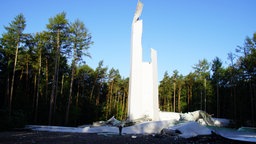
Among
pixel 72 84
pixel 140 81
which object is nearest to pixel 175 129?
pixel 140 81

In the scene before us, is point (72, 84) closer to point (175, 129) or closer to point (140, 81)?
point (140, 81)

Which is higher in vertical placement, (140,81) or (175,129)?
(140,81)

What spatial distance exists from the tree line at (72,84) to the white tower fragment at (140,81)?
6307 millimetres

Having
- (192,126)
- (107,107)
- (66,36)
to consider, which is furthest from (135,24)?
(107,107)

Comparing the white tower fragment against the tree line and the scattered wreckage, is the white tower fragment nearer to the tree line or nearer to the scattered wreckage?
the scattered wreckage

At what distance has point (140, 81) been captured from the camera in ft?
57.8

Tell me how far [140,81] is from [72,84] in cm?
1058

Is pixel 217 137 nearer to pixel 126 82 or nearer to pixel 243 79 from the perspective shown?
pixel 243 79

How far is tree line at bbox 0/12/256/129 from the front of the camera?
69.7ft

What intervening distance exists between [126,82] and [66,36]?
1645 cm

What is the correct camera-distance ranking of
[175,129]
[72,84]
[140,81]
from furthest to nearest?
[72,84] → [140,81] → [175,129]

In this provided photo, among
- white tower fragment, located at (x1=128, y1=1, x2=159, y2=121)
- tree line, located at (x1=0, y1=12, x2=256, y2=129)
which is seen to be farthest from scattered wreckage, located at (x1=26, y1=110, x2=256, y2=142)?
tree line, located at (x1=0, y1=12, x2=256, y2=129)

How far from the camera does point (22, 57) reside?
23.1m

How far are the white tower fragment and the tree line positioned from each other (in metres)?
6.31
